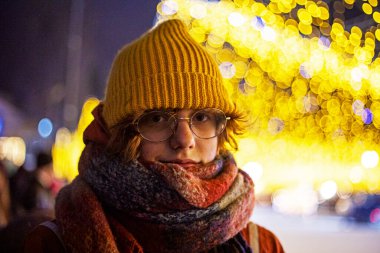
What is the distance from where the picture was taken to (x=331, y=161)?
17.0 feet

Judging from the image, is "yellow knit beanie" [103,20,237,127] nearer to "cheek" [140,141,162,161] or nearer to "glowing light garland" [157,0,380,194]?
"cheek" [140,141,162,161]

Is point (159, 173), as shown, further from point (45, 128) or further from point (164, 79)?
point (45, 128)

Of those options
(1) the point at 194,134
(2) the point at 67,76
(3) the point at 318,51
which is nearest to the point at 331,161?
(3) the point at 318,51

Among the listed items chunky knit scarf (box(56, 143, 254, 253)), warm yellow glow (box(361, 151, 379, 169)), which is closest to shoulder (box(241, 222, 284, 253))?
chunky knit scarf (box(56, 143, 254, 253))

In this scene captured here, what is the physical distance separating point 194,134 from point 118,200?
1.19 feet

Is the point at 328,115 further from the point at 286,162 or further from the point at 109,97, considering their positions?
the point at 109,97

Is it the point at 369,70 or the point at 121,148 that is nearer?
the point at 121,148

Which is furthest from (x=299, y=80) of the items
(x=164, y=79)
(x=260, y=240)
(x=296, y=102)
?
(x=164, y=79)

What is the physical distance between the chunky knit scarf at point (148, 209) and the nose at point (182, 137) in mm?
84

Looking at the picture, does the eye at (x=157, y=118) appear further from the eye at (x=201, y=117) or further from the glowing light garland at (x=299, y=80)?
Answer: the glowing light garland at (x=299, y=80)

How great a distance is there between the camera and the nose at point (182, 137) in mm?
1509

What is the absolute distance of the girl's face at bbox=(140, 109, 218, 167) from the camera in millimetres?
1513

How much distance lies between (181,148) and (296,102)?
368 centimetres

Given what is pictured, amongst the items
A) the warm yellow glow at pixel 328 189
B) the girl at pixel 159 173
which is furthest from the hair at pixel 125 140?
the warm yellow glow at pixel 328 189
